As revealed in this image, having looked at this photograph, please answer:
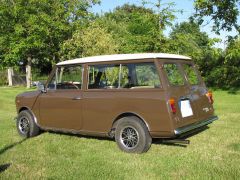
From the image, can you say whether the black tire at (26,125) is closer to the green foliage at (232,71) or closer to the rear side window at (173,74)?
the rear side window at (173,74)

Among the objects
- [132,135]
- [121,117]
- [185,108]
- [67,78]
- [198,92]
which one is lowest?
[132,135]

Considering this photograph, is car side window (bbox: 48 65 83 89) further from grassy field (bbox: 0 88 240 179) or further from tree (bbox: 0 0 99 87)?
tree (bbox: 0 0 99 87)

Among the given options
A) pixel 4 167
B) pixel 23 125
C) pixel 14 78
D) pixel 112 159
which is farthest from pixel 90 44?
pixel 14 78

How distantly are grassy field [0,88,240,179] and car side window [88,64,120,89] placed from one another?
123 cm

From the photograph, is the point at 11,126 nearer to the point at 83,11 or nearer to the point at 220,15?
the point at 220,15

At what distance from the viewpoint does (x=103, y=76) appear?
8.23 meters

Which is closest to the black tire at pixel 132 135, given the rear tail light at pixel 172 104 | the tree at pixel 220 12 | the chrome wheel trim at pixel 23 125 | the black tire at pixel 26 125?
the rear tail light at pixel 172 104

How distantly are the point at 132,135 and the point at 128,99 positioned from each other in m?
0.69

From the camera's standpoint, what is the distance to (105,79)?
8.20 m

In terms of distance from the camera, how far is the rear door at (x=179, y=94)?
282 inches

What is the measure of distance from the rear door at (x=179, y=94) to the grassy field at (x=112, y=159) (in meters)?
0.64

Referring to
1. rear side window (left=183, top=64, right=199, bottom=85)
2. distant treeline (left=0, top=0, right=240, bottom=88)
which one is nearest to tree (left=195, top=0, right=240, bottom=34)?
distant treeline (left=0, top=0, right=240, bottom=88)

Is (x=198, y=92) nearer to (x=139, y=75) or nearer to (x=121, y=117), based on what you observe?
(x=139, y=75)

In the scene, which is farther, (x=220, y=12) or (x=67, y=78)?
(x=220, y=12)
